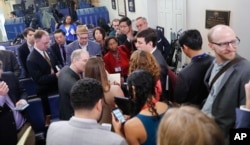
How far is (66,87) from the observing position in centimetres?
277

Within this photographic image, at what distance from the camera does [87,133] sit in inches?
66.1

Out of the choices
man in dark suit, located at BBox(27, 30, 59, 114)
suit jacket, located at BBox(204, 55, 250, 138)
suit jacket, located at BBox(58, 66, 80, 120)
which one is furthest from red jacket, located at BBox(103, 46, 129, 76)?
suit jacket, located at BBox(204, 55, 250, 138)

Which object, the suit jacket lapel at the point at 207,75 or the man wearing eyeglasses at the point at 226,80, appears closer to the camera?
the man wearing eyeglasses at the point at 226,80

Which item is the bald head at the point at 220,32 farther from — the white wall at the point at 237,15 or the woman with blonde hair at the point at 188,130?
the white wall at the point at 237,15

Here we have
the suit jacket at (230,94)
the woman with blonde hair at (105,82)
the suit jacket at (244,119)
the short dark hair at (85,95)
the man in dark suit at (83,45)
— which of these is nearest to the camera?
the suit jacket at (244,119)

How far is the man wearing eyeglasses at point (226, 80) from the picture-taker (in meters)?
1.93

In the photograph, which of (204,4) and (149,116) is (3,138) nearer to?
(149,116)

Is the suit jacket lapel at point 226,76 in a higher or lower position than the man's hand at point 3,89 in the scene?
higher

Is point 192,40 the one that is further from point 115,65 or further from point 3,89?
point 3,89

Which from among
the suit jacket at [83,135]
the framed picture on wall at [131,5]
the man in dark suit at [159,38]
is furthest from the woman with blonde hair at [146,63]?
the framed picture on wall at [131,5]

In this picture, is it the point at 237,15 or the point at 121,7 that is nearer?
the point at 237,15

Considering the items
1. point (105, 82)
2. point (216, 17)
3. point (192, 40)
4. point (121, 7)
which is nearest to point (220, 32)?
point (192, 40)

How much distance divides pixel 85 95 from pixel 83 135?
11.5 inches

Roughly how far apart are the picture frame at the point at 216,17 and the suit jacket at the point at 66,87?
10.2 ft
